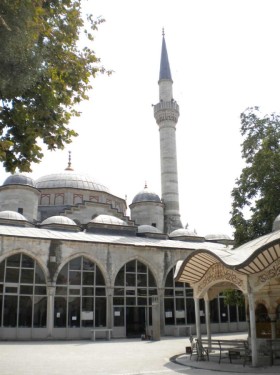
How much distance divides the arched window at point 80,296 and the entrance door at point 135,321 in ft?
4.76

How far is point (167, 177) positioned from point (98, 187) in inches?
247

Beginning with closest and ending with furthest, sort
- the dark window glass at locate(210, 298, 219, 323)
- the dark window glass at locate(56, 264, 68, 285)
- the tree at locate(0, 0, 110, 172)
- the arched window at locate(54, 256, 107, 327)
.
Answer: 1. the tree at locate(0, 0, 110, 172)
2. the arched window at locate(54, 256, 107, 327)
3. the dark window glass at locate(56, 264, 68, 285)
4. the dark window glass at locate(210, 298, 219, 323)

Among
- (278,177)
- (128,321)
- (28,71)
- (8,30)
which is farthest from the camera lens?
(128,321)

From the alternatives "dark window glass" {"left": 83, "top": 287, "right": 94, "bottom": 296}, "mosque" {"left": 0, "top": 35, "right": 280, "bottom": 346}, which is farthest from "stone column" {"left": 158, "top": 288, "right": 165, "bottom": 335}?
"dark window glass" {"left": 83, "top": 287, "right": 94, "bottom": 296}

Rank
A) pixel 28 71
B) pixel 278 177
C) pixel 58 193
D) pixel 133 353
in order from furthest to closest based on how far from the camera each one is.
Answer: pixel 58 193 < pixel 278 177 < pixel 133 353 < pixel 28 71

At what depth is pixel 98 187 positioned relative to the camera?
35.5 meters

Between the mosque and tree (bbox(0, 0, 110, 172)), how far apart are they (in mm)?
9364

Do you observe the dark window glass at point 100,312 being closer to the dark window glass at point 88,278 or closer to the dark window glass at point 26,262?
the dark window glass at point 88,278

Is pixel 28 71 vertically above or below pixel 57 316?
above

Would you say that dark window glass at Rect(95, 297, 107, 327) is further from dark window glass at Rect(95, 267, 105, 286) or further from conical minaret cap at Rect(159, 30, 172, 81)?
conical minaret cap at Rect(159, 30, 172, 81)

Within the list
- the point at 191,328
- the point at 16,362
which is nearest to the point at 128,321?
the point at 191,328

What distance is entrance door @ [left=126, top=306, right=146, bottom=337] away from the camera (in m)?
22.5

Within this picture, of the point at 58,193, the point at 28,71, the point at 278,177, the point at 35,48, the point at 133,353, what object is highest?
the point at 58,193

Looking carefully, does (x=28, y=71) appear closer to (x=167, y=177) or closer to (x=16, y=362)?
(x=16, y=362)
